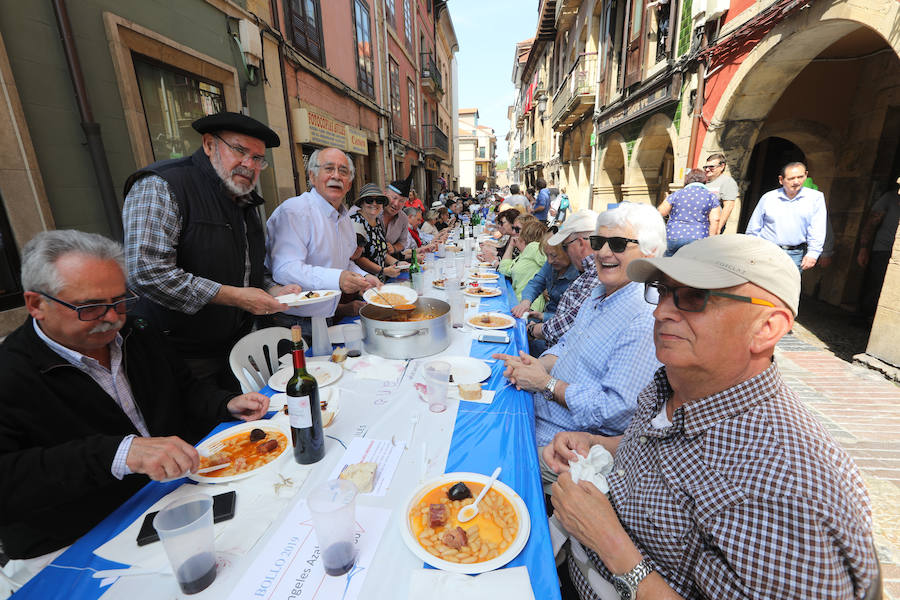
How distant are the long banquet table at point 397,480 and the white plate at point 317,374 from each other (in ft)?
0.22

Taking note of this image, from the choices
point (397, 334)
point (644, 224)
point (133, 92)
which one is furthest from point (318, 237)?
point (133, 92)

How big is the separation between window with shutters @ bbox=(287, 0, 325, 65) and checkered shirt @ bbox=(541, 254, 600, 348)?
7.36 m

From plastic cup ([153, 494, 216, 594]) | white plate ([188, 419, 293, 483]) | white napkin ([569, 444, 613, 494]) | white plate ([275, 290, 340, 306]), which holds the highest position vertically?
white plate ([275, 290, 340, 306])

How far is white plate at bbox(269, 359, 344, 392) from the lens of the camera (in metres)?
2.05

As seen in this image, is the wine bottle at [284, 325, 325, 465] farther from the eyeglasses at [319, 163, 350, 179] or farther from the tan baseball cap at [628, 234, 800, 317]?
the eyeglasses at [319, 163, 350, 179]

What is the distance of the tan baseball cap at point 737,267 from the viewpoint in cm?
104

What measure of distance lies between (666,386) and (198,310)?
8.46 feet

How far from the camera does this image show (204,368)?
252cm

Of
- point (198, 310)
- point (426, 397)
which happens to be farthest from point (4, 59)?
point (426, 397)

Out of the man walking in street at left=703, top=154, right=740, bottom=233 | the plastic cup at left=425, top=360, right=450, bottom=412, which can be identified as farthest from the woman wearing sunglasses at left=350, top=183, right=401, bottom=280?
the man walking in street at left=703, top=154, right=740, bottom=233

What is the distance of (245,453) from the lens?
1.52 metres

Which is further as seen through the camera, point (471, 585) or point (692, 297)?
point (692, 297)

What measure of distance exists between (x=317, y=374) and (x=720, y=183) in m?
6.65

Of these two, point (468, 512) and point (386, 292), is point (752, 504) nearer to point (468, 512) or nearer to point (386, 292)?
point (468, 512)
